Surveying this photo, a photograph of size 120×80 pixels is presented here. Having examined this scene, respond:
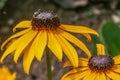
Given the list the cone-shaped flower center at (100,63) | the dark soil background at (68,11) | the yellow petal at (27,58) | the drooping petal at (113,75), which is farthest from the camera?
the dark soil background at (68,11)

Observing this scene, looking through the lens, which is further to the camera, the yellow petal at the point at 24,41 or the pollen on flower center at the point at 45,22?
the pollen on flower center at the point at 45,22

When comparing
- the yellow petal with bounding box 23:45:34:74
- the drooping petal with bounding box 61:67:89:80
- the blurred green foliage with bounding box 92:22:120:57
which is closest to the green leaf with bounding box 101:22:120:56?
the blurred green foliage with bounding box 92:22:120:57

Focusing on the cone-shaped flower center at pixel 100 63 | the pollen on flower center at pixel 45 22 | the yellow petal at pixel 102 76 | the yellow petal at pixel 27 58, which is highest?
the pollen on flower center at pixel 45 22

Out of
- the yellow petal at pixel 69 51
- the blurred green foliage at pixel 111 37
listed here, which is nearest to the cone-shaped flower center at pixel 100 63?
the yellow petal at pixel 69 51

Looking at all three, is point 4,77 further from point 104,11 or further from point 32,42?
point 104,11

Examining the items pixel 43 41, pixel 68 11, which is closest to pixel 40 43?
pixel 43 41

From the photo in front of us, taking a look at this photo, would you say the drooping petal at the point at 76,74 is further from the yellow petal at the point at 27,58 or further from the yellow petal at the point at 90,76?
the yellow petal at the point at 27,58

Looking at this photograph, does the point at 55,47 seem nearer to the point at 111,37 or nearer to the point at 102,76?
the point at 102,76
